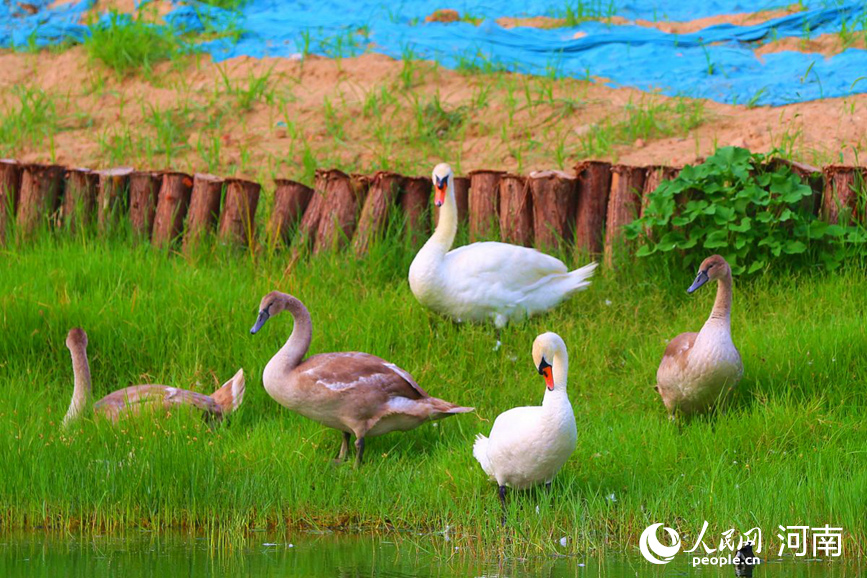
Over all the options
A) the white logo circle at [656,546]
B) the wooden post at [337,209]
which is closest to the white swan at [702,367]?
the white logo circle at [656,546]

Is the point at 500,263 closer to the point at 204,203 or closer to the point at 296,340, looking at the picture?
the point at 296,340

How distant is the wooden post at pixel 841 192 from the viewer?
836 centimetres

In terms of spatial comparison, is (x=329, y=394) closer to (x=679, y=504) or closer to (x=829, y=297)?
(x=679, y=504)

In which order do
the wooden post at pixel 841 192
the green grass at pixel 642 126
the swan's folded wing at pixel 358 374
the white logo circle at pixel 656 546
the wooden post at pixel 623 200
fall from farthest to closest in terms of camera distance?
the green grass at pixel 642 126, the wooden post at pixel 623 200, the wooden post at pixel 841 192, the swan's folded wing at pixel 358 374, the white logo circle at pixel 656 546

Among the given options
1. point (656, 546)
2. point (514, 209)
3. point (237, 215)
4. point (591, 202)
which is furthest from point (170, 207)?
point (656, 546)

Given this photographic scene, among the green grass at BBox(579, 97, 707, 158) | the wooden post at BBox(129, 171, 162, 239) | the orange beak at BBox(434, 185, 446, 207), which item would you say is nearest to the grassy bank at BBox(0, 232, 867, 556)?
the wooden post at BBox(129, 171, 162, 239)

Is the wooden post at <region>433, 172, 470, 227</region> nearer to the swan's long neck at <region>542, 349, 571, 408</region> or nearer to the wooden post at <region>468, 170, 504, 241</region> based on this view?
the wooden post at <region>468, 170, 504, 241</region>

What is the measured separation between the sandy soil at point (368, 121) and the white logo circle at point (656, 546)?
475 cm

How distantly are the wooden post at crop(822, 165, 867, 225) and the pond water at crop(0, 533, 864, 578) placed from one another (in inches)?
154

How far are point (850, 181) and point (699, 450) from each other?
3025mm

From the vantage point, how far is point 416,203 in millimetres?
8891

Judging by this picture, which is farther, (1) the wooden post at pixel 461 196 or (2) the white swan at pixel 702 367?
(1) the wooden post at pixel 461 196

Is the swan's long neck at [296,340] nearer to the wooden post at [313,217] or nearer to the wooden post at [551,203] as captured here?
the wooden post at [313,217]

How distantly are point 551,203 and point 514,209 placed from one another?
11.1 inches
